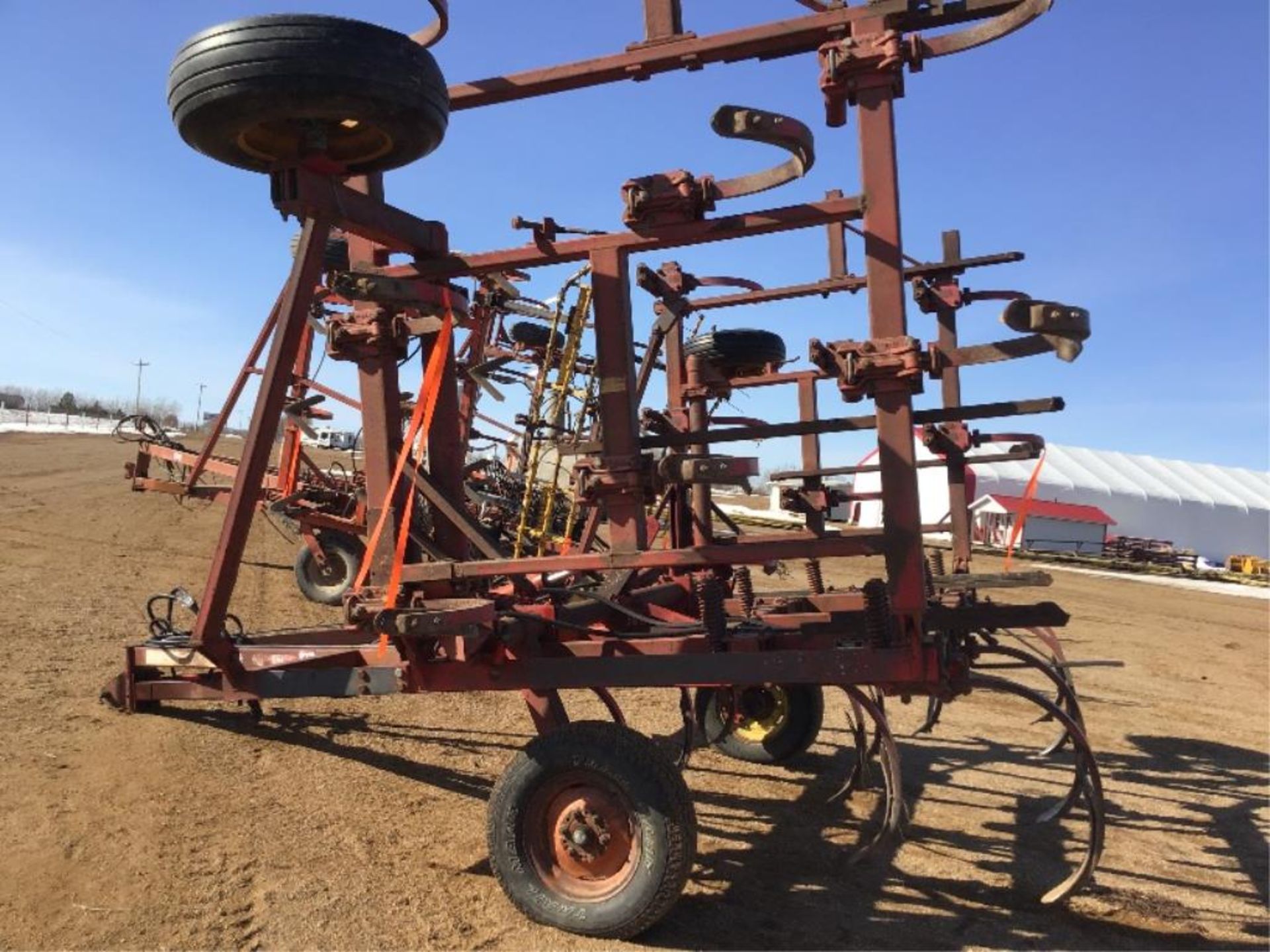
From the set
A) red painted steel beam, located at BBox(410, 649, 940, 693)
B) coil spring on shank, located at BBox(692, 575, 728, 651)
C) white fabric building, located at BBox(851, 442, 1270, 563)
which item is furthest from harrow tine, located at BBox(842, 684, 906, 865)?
white fabric building, located at BBox(851, 442, 1270, 563)

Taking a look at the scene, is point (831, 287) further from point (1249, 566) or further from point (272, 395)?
point (1249, 566)

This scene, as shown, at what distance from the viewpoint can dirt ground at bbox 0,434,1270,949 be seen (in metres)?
3.56

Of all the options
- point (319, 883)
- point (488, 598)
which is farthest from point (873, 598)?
point (319, 883)

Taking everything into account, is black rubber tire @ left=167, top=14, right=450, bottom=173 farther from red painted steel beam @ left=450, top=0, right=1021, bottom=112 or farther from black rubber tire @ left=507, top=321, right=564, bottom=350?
black rubber tire @ left=507, top=321, right=564, bottom=350

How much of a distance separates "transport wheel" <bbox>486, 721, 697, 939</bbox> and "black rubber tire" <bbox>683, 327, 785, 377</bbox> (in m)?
3.95

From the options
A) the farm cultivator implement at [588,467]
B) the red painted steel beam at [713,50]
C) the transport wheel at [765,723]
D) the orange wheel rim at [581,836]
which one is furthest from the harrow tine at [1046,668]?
the red painted steel beam at [713,50]

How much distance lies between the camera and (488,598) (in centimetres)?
447

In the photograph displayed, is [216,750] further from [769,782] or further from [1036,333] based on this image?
[1036,333]

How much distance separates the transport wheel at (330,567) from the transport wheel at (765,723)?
643cm

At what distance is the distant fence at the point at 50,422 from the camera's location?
59875 mm

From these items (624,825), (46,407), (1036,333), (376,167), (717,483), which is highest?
(46,407)

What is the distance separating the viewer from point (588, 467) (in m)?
4.31

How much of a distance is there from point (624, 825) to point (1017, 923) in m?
1.70

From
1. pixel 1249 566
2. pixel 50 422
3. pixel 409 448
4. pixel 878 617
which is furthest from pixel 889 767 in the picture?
pixel 50 422
